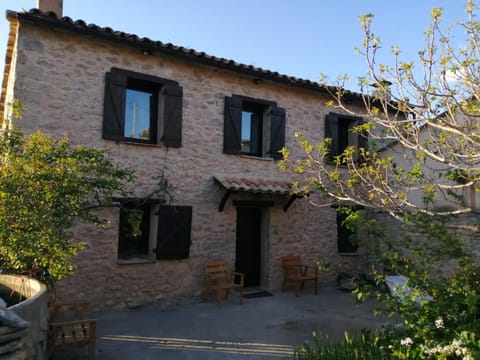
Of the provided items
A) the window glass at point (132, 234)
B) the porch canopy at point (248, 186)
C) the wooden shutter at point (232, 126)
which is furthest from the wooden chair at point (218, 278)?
the wooden shutter at point (232, 126)

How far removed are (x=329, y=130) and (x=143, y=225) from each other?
5.30 meters

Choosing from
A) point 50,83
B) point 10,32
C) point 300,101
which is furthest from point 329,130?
point 10,32

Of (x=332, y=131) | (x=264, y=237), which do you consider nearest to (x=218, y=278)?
(x=264, y=237)

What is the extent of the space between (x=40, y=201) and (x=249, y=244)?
5180 millimetres

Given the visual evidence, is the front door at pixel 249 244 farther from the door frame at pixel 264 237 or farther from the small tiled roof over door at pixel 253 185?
the small tiled roof over door at pixel 253 185

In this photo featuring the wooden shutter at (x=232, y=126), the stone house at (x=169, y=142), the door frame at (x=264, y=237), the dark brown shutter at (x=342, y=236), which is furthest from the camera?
the dark brown shutter at (x=342, y=236)

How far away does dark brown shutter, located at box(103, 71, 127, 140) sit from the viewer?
630cm

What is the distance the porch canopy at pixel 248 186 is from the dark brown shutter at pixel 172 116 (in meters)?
Answer: 1.16

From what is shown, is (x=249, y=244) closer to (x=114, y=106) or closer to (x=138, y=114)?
Result: (x=138, y=114)

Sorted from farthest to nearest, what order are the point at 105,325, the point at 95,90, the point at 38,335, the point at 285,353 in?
the point at 95,90
the point at 105,325
the point at 285,353
the point at 38,335

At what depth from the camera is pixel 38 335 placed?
327cm

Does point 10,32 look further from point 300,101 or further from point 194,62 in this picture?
point 300,101

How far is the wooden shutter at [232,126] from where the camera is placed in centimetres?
759

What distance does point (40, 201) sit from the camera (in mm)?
3783
